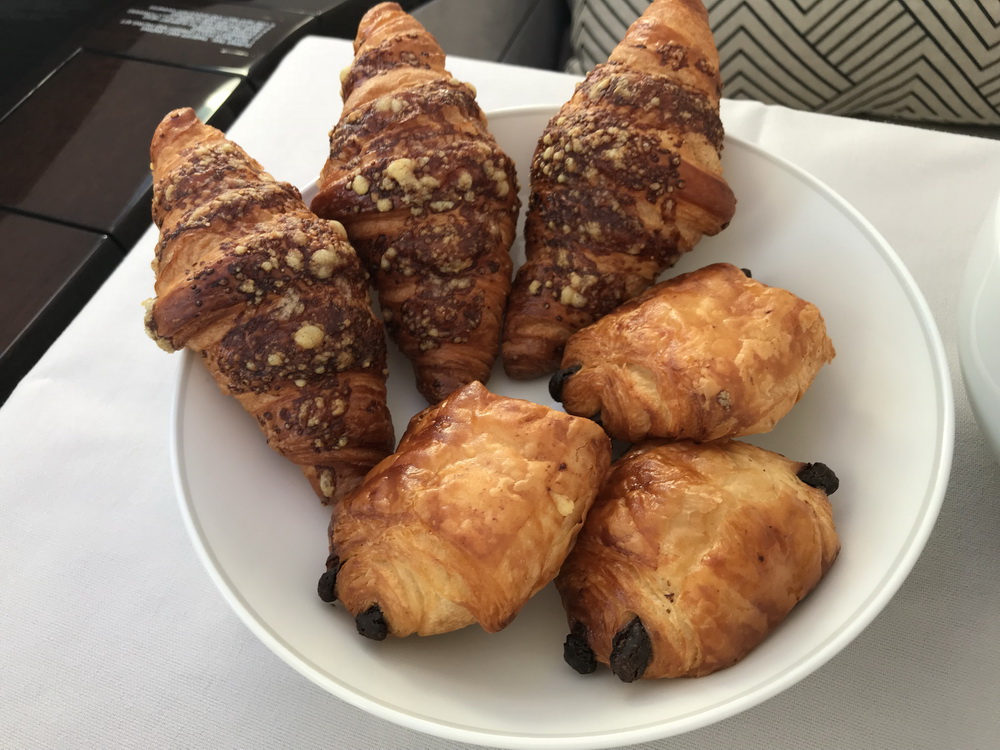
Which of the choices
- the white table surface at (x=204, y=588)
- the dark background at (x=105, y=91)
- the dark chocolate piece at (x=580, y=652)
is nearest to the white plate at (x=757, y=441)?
the dark chocolate piece at (x=580, y=652)

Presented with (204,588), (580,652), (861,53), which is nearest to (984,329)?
(580,652)

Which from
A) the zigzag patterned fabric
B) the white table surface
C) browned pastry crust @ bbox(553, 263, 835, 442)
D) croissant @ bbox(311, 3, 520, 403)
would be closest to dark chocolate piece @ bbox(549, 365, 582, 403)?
browned pastry crust @ bbox(553, 263, 835, 442)

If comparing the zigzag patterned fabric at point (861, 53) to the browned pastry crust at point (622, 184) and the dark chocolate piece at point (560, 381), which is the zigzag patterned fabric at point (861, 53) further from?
the dark chocolate piece at point (560, 381)

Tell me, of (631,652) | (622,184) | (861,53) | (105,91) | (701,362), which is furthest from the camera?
(105,91)

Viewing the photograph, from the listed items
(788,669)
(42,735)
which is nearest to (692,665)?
(788,669)

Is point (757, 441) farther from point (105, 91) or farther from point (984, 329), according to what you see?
point (105, 91)

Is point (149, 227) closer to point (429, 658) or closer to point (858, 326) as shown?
point (429, 658)
